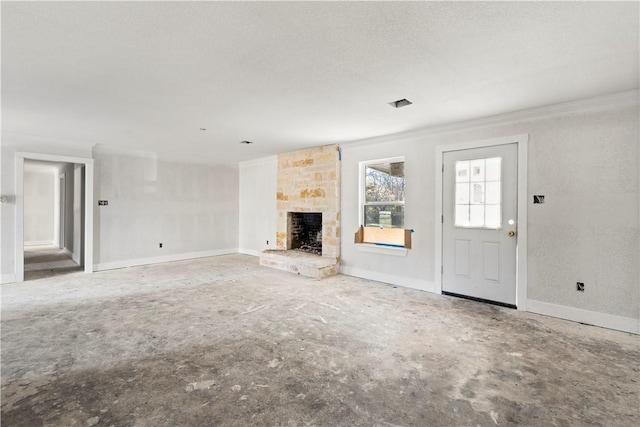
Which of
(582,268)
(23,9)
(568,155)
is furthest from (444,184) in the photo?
(23,9)

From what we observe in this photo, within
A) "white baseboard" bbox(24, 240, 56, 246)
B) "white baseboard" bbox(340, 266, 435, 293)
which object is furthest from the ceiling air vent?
"white baseboard" bbox(24, 240, 56, 246)

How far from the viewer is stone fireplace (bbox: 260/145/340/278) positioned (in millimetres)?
5648

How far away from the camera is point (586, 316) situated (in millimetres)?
3301

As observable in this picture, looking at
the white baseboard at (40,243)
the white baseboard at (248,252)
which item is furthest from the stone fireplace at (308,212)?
the white baseboard at (40,243)

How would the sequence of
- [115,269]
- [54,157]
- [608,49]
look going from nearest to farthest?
[608,49]
[54,157]
[115,269]

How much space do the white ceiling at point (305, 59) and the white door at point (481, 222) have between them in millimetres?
642

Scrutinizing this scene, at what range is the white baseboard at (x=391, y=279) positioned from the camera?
15.0 feet

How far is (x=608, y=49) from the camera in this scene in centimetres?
224

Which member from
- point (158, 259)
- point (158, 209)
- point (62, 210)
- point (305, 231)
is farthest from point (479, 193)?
point (62, 210)

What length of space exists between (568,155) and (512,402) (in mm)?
2883

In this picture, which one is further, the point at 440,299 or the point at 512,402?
the point at 440,299

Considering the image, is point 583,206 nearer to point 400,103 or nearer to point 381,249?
point 400,103

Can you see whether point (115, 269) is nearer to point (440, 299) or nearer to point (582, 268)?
point (440, 299)

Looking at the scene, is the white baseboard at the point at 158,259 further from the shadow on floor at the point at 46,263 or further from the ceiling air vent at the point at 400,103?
the ceiling air vent at the point at 400,103
